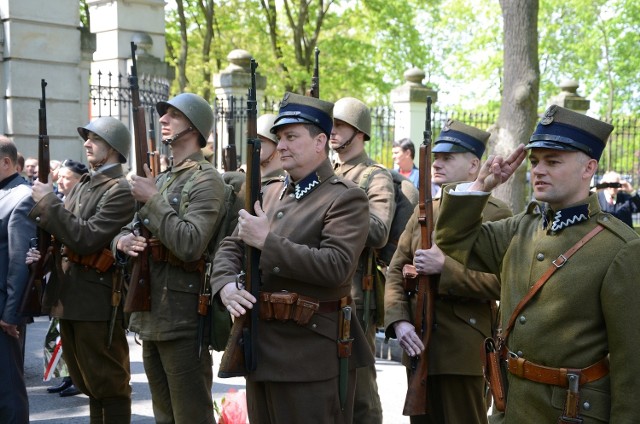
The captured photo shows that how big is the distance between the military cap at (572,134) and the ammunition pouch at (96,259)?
11.2 feet

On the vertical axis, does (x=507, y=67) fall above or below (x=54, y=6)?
below

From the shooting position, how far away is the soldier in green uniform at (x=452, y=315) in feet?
16.0

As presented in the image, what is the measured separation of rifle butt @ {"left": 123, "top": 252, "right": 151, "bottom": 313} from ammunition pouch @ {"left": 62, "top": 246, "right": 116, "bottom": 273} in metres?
0.66

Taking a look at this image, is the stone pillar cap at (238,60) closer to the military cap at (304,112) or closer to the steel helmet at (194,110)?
the steel helmet at (194,110)

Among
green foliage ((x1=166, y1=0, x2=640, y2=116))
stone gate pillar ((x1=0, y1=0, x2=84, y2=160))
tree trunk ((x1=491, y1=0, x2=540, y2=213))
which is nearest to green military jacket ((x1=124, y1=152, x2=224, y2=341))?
tree trunk ((x1=491, y1=0, x2=540, y2=213))

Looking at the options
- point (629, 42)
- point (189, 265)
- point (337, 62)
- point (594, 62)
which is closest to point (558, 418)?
point (189, 265)

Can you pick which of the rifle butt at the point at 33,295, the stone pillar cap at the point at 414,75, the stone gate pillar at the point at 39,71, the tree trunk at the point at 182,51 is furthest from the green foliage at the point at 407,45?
the rifle butt at the point at 33,295

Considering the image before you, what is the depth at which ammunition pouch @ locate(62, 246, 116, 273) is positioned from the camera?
19.8 feet

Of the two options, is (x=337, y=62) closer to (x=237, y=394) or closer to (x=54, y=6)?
(x=54, y=6)

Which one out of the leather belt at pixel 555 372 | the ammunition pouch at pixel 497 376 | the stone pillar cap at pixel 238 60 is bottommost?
the ammunition pouch at pixel 497 376

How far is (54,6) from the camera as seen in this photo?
46.3 ft

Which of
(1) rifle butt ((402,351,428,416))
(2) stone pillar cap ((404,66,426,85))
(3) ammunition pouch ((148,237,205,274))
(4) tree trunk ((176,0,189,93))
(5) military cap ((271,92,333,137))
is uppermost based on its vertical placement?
(4) tree trunk ((176,0,189,93))

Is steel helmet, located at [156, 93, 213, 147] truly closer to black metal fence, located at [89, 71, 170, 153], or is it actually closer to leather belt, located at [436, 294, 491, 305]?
leather belt, located at [436, 294, 491, 305]

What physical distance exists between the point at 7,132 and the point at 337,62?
1823 centimetres
